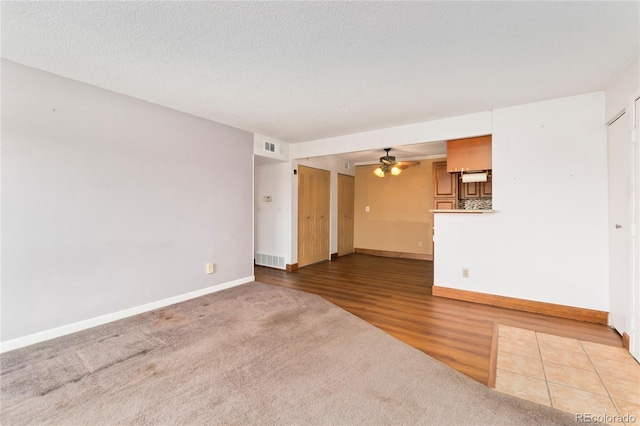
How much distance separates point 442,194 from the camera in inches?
228

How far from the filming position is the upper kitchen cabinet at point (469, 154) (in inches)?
154

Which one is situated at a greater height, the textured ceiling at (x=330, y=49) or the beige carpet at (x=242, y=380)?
the textured ceiling at (x=330, y=49)

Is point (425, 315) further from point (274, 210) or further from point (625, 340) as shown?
point (274, 210)

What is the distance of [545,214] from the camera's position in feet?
11.0

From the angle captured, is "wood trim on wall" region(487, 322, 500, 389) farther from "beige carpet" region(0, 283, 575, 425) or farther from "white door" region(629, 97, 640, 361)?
Answer: "white door" region(629, 97, 640, 361)

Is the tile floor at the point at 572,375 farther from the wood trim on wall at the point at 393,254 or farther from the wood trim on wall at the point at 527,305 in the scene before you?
the wood trim on wall at the point at 393,254

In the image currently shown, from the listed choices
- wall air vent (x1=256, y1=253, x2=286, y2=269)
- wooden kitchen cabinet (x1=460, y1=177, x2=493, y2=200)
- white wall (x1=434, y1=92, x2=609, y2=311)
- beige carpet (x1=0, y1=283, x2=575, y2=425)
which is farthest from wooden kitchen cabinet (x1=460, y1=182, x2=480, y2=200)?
wall air vent (x1=256, y1=253, x2=286, y2=269)

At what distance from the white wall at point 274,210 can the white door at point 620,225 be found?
453cm

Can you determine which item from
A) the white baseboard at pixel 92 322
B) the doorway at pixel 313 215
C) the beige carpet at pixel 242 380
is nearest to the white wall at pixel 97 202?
the white baseboard at pixel 92 322

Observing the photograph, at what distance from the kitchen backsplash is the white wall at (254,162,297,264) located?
3220 millimetres

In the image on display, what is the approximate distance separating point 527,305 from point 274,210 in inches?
175

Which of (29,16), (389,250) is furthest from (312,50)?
(389,250)

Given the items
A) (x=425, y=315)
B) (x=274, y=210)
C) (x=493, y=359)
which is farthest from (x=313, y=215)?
(x=493, y=359)

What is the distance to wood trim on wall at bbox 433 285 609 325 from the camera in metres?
3.10
